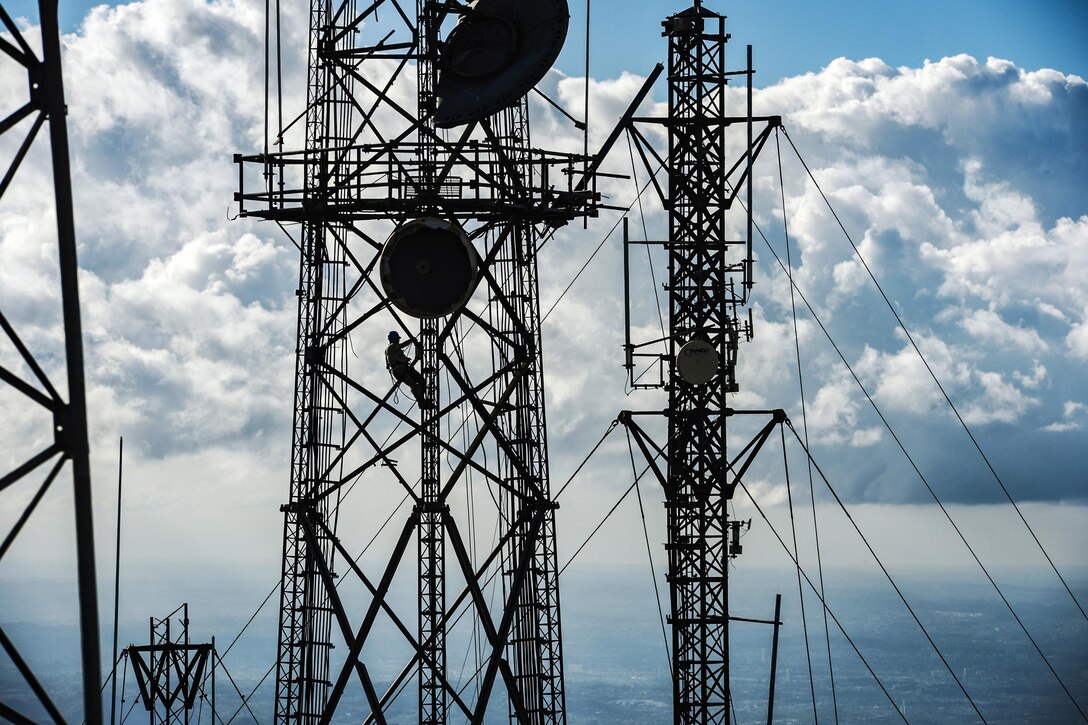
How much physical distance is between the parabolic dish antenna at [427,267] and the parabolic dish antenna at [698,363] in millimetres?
10942

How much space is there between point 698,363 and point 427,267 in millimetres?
11439

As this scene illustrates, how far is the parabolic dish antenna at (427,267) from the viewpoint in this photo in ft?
93.9

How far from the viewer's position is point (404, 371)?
30516 millimetres

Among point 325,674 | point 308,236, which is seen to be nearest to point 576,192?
point 308,236

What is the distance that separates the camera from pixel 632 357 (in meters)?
39.8

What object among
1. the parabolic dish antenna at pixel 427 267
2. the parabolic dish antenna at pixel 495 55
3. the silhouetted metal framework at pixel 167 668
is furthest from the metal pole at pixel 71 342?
the silhouetted metal framework at pixel 167 668

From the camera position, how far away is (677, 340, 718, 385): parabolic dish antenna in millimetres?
38594

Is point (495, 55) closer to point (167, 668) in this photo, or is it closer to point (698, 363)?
point (698, 363)

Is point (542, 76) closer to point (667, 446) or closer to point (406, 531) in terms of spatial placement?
point (406, 531)

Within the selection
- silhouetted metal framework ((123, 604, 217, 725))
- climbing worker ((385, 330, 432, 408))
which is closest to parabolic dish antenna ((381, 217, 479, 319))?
climbing worker ((385, 330, 432, 408))

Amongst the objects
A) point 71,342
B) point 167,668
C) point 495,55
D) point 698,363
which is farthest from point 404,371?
point 167,668

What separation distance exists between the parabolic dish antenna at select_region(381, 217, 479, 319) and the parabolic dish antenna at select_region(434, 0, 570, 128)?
2.05 m

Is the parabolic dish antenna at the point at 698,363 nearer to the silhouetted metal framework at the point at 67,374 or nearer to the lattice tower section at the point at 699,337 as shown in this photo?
Answer: the lattice tower section at the point at 699,337

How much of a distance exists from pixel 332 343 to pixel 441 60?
5.24 meters
